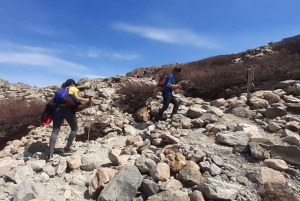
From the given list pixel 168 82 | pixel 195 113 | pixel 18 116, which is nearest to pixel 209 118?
pixel 195 113

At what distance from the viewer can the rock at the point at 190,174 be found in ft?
11.6

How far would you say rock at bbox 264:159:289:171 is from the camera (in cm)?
372

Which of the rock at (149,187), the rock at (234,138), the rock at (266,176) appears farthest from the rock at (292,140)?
the rock at (149,187)

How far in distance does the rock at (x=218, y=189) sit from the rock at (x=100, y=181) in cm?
140

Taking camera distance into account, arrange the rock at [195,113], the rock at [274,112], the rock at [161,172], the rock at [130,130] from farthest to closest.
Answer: the rock at [130,130] → the rock at [195,113] → the rock at [274,112] → the rock at [161,172]

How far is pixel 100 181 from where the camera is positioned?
3.78 meters

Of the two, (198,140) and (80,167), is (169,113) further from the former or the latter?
(80,167)

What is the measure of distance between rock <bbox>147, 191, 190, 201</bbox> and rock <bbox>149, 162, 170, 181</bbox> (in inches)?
12.5

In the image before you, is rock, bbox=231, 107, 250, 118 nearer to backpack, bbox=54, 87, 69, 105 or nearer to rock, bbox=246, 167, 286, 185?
rock, bbox=246, 167, 286, 185

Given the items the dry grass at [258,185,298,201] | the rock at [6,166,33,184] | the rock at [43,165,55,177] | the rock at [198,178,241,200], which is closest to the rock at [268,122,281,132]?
the dry grass at [258,185,298,201]

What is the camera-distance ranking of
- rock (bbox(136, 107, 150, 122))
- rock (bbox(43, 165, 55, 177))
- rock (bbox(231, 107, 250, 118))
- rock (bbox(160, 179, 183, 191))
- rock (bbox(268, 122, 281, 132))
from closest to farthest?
1. rock (bbox(160, 179, 183, 191))
2. rock (bbox(43, 165, 55, 177))
3. rock (bbox(268, 122, 281, 132))
4. rock (bbox(231, 107, 250, 118))
5. rock (bbox(136, 107, 150, 122))

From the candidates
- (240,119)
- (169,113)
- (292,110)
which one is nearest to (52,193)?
(169,113)

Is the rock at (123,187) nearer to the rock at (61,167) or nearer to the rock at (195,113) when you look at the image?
the rock at (61,167)

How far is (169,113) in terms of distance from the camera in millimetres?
7113
